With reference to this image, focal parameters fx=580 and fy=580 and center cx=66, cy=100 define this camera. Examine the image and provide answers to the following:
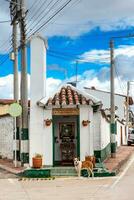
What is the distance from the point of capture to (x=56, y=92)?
27484mm

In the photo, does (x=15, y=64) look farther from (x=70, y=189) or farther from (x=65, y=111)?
(x=70, y=189)

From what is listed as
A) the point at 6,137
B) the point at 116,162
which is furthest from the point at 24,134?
the point at 6,137

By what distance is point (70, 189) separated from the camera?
60.8 feet

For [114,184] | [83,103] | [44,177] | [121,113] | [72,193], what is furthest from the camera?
[121,113]

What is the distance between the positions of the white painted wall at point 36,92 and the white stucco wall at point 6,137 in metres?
6.26

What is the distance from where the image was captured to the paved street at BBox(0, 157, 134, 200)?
1644 centimetres

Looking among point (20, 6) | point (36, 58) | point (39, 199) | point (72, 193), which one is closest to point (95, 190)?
point (72, 193)

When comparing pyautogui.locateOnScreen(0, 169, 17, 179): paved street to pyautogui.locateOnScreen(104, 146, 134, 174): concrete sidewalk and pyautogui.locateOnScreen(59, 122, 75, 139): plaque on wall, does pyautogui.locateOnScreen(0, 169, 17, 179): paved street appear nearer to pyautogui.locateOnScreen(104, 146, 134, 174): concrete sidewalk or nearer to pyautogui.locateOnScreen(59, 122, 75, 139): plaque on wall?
pyautogui.locateOnScreen(59, 122, 75, 139): plaque on wall

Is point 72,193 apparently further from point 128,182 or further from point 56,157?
point 56,157

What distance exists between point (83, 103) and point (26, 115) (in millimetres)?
2770

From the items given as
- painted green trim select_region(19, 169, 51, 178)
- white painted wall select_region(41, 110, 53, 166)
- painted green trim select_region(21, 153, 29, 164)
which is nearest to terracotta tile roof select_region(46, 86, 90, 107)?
white painted wall select_region(41, 110, 53, 166)

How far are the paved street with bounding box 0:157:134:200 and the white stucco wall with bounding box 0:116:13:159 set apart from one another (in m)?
10.4

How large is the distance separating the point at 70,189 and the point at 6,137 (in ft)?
51.5

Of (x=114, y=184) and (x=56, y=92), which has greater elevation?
(x=56, y=92)
